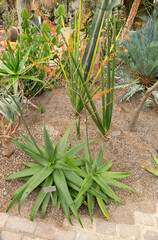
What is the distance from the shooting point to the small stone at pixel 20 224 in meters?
1.28

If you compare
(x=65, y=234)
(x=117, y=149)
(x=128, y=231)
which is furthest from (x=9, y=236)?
(x=117, y=149)

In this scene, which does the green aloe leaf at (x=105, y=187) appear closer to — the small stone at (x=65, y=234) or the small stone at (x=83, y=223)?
the small stone at (x=83, y=223)

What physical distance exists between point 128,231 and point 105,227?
0.48ft

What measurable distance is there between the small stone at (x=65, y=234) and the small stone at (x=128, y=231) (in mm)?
293

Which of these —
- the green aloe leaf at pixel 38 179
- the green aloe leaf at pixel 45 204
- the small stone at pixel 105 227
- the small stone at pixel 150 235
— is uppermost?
the green aloe leaf at pixel 38 179


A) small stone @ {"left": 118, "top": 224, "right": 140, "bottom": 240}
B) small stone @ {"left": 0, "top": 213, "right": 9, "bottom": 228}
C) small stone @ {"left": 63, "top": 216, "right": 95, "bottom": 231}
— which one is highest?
small stone @ {"left": 0, "top": 213, "right": 9, "bottom": 228}

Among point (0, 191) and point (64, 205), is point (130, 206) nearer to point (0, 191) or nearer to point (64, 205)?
point (64, 205)

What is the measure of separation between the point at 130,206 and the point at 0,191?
3.05 ft

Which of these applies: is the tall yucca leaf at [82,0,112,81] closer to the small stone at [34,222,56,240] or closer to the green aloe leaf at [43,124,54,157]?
the green aloe leaf at [43,124,54,157]

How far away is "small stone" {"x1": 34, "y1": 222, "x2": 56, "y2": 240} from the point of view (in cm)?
126

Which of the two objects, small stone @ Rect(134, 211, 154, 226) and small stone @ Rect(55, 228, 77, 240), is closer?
small stone @ Rect(55, 228, 77, 240)

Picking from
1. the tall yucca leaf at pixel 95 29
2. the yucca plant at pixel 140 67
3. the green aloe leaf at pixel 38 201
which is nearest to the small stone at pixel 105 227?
the green aloe leaf at pixel 38 201

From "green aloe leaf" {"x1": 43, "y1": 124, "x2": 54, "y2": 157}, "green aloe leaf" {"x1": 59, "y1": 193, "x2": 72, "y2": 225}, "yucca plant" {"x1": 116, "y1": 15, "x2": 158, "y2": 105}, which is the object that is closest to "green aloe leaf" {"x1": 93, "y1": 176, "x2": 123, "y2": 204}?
"green aloe leaf" {"x1": 59, "y1": 193, "x2": 72, "y2": 225}

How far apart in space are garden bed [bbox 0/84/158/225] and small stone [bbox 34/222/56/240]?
54 mm
